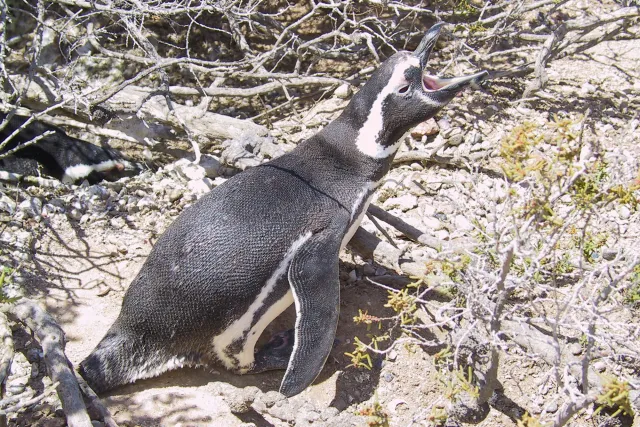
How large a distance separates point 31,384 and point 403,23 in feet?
10.7

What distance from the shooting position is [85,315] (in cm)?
291

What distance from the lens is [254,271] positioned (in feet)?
8.25

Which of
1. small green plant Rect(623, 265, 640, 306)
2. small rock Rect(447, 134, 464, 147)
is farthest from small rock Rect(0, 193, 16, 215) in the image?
small green plant Rect(623, 265, 640, 306)

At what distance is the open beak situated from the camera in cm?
272

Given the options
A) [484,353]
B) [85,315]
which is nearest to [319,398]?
[484,353]

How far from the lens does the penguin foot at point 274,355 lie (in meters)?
2.77

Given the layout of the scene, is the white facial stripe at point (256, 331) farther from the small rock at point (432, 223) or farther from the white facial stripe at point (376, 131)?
the small rock at point (432, 223)

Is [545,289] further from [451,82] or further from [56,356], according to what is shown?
[56,356]

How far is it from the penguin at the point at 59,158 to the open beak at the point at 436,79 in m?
1.88

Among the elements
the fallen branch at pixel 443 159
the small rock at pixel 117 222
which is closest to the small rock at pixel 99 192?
the small rock at pixel 117 222

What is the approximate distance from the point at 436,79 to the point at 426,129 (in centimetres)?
99

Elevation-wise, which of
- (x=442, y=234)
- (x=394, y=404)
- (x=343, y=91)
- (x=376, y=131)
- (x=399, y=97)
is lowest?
(x=394, y=404)

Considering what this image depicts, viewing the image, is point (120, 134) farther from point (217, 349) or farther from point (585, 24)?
point (585, 24)

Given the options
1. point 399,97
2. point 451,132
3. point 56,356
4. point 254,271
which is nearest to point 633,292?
point 399,97
